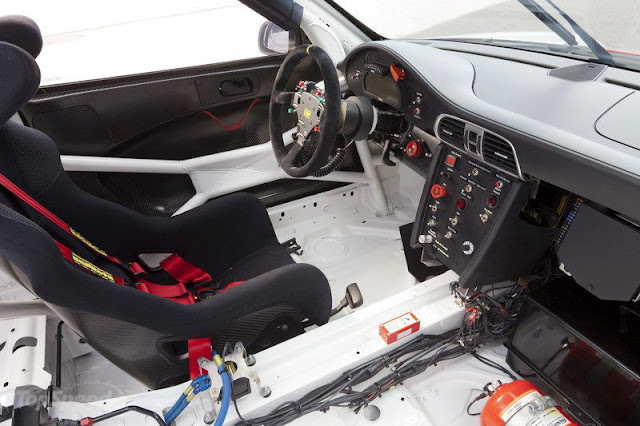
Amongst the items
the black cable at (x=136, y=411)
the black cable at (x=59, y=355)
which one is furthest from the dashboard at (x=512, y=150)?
the black cable at (x=59, y=355)

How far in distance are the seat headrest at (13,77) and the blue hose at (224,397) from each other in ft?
2.33

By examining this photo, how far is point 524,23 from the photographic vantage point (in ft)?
5.15

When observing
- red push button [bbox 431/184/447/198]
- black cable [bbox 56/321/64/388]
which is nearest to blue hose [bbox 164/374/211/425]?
black cable [bbox 56/321/64/388]

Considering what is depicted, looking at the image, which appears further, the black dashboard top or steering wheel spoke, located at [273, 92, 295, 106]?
steering wheel spoke, located at [273, 92, 295, 106]

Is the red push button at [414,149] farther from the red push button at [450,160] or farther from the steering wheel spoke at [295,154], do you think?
the steering wheel spoke at [295,154]

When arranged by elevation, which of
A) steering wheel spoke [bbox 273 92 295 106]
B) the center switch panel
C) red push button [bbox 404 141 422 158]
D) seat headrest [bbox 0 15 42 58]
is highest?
steering wheel spoke [bbox 273 92 295 106]

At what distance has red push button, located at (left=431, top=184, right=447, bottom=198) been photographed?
51.6 inches

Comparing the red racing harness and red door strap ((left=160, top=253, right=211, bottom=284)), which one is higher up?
red door strap ((left=160, top=253, right=211, bottom=284))

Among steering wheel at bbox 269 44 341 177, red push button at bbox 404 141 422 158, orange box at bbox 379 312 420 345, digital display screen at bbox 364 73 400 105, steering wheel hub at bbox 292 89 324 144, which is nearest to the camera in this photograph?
orange box at bbox 379 312 420 345

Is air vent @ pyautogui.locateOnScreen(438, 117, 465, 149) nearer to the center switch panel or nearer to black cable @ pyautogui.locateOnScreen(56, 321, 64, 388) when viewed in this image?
the center switch panel

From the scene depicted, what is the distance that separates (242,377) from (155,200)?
49.3 inches

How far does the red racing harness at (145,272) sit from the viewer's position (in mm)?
1047

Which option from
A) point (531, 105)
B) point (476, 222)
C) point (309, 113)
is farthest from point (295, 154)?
point (531, 105)

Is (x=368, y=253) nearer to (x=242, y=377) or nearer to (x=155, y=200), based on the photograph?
(x=155, y=200)
